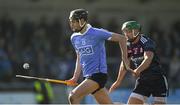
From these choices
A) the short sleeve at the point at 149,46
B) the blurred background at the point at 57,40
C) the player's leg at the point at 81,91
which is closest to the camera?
the player's leg at the point at 81,91

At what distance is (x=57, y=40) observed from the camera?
21.5 m

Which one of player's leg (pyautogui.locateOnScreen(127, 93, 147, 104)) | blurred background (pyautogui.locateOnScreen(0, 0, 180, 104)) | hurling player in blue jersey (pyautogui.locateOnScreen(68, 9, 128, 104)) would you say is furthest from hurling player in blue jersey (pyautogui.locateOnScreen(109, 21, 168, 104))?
blurred background (pyautogui.locateOnScreen(0, 0, 180, 104))

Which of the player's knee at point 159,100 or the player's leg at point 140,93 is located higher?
the player's leg at point 140,93

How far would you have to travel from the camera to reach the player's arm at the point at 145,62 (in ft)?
38.7

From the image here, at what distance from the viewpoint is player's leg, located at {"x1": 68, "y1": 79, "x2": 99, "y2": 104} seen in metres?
10.8

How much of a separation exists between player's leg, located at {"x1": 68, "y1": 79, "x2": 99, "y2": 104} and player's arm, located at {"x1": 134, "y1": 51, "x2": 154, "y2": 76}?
1.06m

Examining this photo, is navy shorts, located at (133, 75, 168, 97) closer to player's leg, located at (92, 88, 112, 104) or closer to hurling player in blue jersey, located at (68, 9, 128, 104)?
hurling player in blue jersey, located at (68, 9, 128, 104)

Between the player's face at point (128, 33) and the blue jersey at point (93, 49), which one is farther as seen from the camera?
the player's face at point (128, 33)

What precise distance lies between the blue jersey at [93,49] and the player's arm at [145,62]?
81cm

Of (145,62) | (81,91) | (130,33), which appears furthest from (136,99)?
(81,91)

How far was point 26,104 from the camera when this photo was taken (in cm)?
1803

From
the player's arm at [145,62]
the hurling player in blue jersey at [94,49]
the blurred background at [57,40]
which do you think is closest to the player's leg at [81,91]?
the hurling player in blue jersey at [94,49]

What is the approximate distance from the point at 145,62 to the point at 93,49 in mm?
1093

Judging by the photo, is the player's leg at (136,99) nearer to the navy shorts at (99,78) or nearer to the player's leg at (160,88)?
the player's leg at (160,88)
